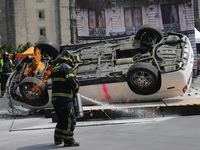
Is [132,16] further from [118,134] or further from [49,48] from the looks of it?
[118,134]

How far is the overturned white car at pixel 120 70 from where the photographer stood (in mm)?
9852

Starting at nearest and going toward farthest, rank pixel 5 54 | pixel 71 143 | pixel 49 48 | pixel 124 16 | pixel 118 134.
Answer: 1. pixel 71 143
2. pixel 118 134
3. pixel 49 48
4. pixel 5 54
5. pixel 124 16

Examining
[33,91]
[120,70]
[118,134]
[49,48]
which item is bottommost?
[118,134]

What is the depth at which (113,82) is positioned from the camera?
403 inches

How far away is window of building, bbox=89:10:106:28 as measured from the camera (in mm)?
21922

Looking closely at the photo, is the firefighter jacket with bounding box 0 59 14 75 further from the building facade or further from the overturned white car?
the building facade

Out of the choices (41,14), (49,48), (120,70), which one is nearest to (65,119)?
(120,70)

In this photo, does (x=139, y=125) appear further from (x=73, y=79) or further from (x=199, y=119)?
(x=73, y=79)

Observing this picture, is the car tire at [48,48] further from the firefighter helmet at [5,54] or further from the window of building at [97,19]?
the window of building at [97,19]

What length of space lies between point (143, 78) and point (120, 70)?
77 centimetres

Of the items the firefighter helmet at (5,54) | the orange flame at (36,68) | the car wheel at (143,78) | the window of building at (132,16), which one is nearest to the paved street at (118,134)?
the car wheel at (143,78)

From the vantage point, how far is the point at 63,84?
676cm

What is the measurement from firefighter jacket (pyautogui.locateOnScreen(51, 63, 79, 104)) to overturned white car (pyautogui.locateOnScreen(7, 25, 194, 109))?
132 inches

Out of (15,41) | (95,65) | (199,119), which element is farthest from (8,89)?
(15,41)
